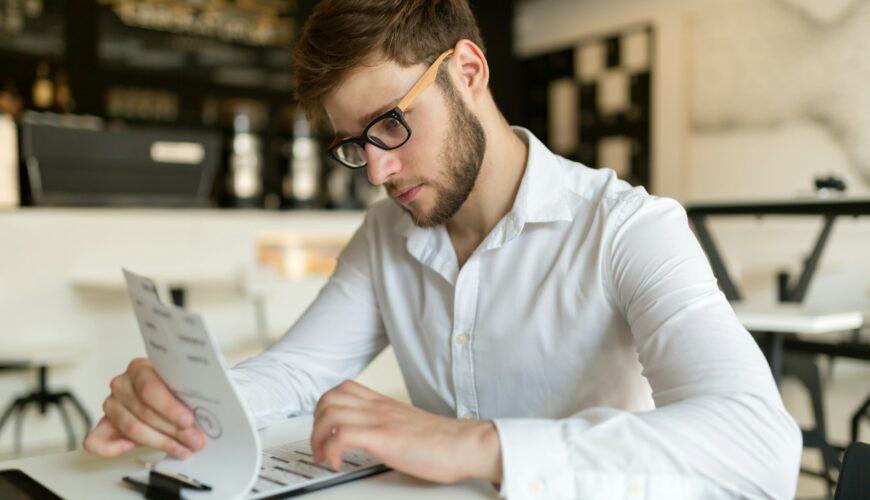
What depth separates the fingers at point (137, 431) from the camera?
0.68 metres

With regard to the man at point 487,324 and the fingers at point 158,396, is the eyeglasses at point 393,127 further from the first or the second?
the fingers at point 158,396

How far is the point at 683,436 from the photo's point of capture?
654mm

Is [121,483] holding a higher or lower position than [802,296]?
higher

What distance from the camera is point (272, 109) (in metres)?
5.25

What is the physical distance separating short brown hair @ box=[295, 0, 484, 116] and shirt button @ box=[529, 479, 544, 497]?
1.79 ft

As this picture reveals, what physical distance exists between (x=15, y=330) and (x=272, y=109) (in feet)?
9.22

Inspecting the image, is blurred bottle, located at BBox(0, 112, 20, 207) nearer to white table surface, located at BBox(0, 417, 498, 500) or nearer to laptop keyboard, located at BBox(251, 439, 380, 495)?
white table surface, located at BBox(0, 417, 498, 500)

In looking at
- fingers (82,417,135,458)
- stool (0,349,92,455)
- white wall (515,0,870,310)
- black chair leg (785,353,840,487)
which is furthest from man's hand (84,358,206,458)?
white wall (515,0,870,310)

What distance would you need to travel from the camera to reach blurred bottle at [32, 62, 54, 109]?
4227mm

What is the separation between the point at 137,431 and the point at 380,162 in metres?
0.43

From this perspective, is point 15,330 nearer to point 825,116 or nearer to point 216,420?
point 216,420

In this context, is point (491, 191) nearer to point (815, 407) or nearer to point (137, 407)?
point (137, 407)

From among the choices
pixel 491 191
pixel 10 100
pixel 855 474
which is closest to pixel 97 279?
pixel 10 100

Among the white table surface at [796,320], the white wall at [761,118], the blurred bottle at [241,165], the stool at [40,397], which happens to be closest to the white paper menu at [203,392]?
the white table surface at [796,320]
